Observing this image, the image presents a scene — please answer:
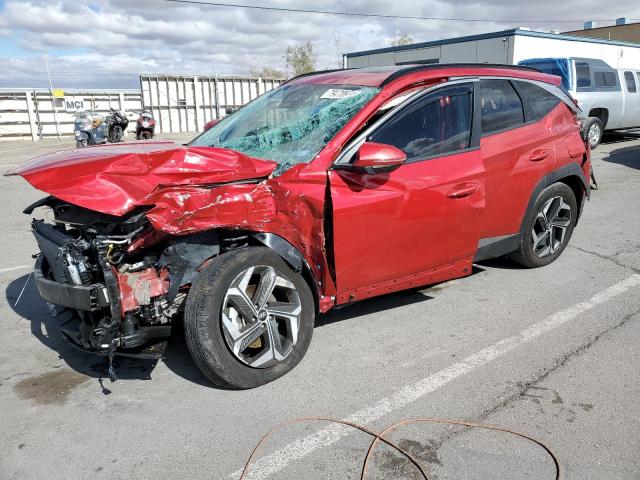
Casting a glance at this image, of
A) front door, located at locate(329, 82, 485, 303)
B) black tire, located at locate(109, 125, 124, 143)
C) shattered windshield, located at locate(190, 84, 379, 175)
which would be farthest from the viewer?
black tire, located at locate(109, 125, 124, 143)

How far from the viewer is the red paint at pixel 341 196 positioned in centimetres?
296

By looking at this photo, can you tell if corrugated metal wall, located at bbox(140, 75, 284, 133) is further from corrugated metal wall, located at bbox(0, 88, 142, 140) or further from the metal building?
the metal building

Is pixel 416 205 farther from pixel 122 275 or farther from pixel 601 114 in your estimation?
pixel 601 114

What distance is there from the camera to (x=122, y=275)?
9.86 feet

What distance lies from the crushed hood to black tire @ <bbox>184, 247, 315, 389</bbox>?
470 mm

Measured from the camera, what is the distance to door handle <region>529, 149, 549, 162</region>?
461cm

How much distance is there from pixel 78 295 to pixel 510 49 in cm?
1815

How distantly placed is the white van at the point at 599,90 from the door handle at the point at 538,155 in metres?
9.36

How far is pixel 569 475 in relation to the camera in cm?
250

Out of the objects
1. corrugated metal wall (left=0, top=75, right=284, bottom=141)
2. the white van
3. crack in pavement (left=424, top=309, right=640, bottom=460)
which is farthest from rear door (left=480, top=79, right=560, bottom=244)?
corrugated metal wall (left=0, top=75, right=284, bottom=141)

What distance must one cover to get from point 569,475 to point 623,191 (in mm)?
7663

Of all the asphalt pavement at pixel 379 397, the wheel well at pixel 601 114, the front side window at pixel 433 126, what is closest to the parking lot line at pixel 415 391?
the asphalt pavement at pixel 379 397

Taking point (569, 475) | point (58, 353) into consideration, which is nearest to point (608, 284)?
point (569, 475)

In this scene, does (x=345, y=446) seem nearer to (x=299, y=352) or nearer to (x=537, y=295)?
(x=299, y=352)
